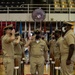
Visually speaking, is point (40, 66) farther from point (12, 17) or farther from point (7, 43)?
point (12, 17)

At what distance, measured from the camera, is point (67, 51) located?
7.18m

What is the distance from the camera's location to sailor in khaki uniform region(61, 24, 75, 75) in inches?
266

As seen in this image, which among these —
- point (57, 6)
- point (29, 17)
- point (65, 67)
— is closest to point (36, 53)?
point (65, 67)

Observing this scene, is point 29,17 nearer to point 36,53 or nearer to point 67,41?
point 36,53

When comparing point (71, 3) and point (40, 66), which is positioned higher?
point (71, 3)

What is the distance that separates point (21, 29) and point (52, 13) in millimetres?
2571

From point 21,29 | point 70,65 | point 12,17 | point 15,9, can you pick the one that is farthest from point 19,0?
point 70,65

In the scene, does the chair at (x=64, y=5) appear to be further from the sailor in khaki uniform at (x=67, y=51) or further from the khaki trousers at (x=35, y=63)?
the sailor in khaki uniform at (x=67, y=51)

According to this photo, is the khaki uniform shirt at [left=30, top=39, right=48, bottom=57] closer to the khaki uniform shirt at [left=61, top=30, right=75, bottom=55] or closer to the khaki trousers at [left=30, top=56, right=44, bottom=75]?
the khaki trousers at [left=30, top=56, right=44, bottom=75]

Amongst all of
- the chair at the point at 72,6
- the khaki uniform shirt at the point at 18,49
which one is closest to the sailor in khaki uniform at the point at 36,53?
the khaki uniform shirt at the point at 18,49

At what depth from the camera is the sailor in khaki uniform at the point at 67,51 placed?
676cm

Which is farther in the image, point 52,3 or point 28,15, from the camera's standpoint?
point 52,3

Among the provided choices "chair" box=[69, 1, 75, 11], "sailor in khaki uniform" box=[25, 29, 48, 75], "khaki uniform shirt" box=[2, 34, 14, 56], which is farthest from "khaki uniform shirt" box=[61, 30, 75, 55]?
"chair" box=[69, 1, 75, 11]

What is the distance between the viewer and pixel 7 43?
25.5 feet
